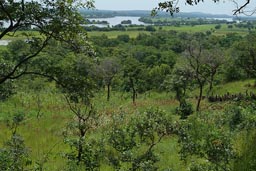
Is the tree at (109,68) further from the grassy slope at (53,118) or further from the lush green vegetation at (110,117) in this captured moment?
the grassy slope at (53,118)

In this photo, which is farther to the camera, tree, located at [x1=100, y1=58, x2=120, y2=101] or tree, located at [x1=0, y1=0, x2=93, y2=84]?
tree, located at [x1=100, y1=58, x2=120, y2=101]

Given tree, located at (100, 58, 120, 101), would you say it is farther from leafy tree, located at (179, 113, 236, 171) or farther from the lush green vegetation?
leafy tree, located at (179, 113, 236, 171)

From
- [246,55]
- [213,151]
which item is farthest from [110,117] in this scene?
[246,55]

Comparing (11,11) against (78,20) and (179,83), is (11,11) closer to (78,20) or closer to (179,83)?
(78,20)

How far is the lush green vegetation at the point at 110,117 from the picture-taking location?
819 centimetres

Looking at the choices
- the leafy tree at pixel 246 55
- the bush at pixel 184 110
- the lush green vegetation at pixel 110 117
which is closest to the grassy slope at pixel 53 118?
the lush green vegetation at pixel 110 117

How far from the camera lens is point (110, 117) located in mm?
24625

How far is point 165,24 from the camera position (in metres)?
158

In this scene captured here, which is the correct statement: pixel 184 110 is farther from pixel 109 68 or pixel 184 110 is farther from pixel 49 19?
pixel 49 19

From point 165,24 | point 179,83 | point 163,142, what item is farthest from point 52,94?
point 165,24

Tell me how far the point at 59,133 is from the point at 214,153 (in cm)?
1521

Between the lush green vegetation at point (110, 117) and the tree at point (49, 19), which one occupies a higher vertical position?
the tree at point (49, 19)

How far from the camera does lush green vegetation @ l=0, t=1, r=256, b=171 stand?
26.9 ft

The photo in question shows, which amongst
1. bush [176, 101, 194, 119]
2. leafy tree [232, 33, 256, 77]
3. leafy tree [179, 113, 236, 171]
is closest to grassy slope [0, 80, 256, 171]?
bush [176, 101, 194, 119]
